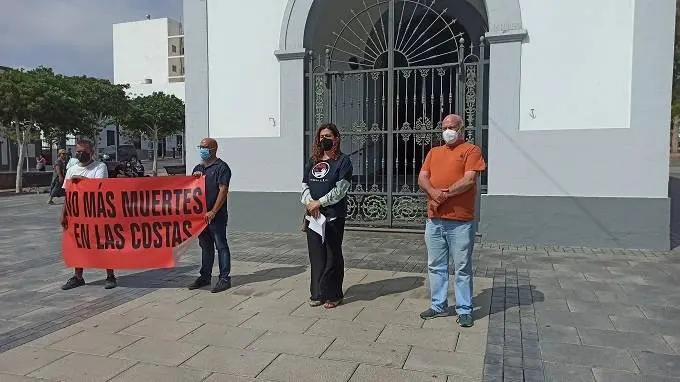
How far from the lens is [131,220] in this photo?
6035 millimetres

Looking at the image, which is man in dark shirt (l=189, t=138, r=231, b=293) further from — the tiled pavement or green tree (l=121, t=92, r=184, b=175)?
green tree (l=121, t=92, r=184, b=175)

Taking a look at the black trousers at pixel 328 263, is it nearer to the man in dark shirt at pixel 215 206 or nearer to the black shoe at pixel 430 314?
the black shoe at pixel 430 314

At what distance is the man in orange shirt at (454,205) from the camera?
15.1 ft

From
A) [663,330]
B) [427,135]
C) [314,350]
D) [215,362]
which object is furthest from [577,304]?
[427,135]

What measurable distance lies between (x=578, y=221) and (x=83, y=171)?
22.5 ft

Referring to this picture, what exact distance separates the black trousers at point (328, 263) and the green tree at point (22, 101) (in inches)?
624

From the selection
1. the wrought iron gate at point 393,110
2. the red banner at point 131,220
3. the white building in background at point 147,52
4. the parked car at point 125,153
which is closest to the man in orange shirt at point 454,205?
the red banner at point 131,220

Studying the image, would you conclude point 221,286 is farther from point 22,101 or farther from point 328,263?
point 22,101

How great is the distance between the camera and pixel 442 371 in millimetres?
3781

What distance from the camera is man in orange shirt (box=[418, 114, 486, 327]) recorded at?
15.1ft

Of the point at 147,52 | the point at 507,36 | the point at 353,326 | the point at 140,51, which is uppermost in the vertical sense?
the point at 140,51

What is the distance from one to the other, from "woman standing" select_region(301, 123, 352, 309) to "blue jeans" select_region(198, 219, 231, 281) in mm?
1121

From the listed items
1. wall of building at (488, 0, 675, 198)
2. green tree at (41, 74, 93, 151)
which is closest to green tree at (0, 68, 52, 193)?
green tree at (41, 74, 93, 151)

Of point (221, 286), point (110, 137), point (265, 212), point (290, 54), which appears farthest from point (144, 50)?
point (221, 286)
